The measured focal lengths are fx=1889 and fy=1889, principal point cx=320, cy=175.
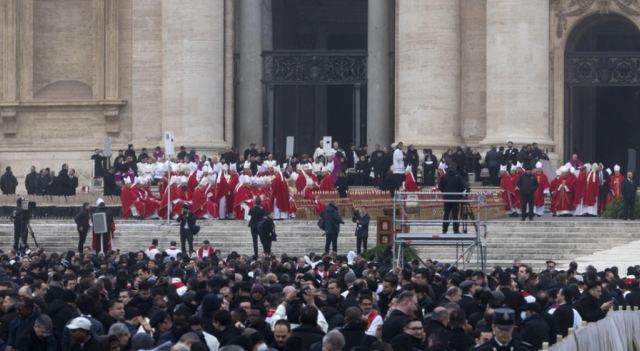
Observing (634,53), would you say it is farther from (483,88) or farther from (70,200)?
(70,200)

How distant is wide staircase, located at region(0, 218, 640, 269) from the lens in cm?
4262

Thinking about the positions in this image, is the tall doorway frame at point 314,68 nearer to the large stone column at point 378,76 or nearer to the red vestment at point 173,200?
the large stone column at point 378,76

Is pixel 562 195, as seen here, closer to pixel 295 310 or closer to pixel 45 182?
pixel 45 182

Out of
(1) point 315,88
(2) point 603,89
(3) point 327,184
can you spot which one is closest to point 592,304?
(3) point 327,184

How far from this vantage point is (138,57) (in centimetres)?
5784

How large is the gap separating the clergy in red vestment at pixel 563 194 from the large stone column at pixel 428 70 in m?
6.12

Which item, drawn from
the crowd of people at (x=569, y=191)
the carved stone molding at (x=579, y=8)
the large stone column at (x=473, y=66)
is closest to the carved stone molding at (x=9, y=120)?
the large stone column at (x=473, y=66)

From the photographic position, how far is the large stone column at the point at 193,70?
5594cm

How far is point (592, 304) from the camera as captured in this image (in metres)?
21.8

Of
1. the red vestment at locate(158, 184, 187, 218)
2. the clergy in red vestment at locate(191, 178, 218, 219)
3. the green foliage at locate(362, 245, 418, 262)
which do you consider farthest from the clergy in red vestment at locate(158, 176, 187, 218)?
the green foliage at locate(362, 245, 418, 262)

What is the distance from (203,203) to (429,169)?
677 cm

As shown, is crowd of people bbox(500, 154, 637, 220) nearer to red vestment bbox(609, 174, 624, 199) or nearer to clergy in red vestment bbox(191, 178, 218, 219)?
red vestment bbox(609, 174, 624, 199)

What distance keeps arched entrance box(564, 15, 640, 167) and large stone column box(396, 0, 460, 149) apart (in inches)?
148

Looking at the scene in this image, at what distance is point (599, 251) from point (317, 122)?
2392 centimetres
